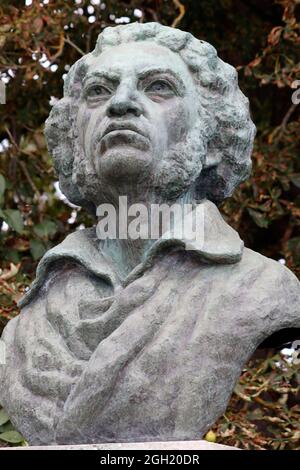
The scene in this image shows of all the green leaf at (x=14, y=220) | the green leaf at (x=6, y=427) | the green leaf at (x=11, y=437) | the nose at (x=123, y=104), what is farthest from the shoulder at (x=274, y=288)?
the green leaf at (x=14, y=220)

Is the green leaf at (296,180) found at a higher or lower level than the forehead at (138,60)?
lower

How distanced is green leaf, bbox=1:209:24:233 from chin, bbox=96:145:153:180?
1867mm

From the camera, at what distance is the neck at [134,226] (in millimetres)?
4250

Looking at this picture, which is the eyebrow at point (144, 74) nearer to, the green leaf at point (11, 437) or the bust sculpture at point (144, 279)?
the bust sculpture at point (144, 279)

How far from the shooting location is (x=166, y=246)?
4129 millimetres

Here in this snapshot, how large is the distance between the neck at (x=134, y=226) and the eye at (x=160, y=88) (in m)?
0.31

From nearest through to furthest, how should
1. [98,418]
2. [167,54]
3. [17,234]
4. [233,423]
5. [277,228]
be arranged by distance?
[98,418] < [167,54] < [233,423] < [17,234] < [277,228]

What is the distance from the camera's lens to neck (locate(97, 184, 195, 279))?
167 inches

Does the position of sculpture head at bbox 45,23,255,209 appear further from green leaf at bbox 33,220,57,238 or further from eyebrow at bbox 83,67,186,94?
green leaf at bbox 33,220,57,238

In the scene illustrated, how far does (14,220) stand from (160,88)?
1894 millimetres

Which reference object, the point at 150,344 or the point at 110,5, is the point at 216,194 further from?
the point at 110,5

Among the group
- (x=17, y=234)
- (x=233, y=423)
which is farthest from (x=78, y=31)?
(x=233, y=423)

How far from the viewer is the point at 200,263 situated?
13.7 feet

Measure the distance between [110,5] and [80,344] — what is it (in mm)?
3071
